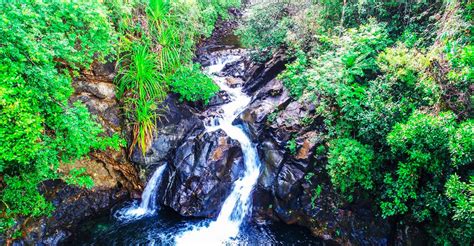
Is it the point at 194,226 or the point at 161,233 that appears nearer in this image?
the point at 161,233

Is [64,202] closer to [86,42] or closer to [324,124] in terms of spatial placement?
[86,42]

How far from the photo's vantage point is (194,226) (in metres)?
6.41

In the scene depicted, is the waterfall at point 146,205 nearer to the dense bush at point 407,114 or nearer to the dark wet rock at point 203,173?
the dark wet rock at point 203,173

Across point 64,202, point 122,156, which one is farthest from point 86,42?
point 64,202

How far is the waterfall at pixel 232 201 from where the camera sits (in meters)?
6.09

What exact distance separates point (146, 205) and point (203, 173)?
175 centimetres

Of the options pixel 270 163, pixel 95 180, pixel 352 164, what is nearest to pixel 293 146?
pixel 270 163

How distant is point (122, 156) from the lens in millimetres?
6938

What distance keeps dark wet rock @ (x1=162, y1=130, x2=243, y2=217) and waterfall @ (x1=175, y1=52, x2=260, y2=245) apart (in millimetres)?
194

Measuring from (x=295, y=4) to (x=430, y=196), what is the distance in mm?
7053

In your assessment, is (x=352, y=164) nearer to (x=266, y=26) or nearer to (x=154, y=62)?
(x=154, y=62)

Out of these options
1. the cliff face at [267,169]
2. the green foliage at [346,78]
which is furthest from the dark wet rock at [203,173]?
the green foliage at [346,78]

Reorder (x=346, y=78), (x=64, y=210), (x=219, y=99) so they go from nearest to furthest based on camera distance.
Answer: (x=346, y=78)
(x=64, y=210)
(x=219, y=99)

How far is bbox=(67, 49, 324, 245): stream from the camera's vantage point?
5.96 m
